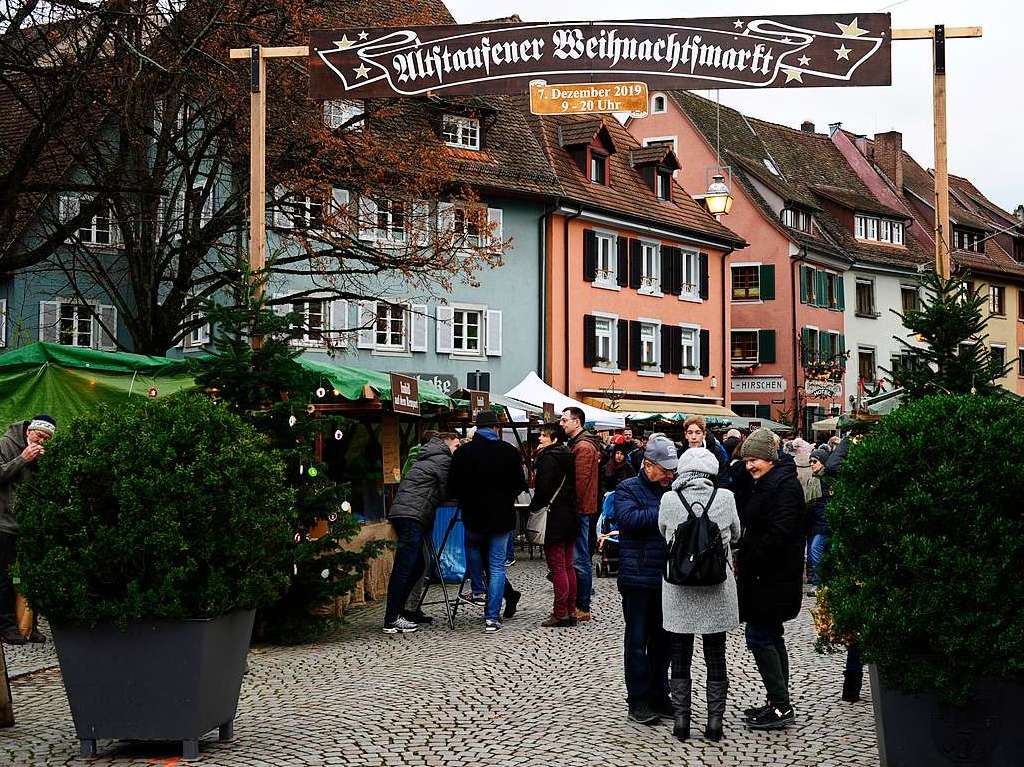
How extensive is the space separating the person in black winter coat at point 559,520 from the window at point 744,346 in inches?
1574

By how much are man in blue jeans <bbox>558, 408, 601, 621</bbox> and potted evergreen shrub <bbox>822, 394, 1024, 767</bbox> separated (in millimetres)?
6952

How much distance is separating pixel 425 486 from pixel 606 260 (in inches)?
1175

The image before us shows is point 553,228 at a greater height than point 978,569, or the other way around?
point 553,228

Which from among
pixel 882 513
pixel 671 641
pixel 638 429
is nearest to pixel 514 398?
pixel 638 429

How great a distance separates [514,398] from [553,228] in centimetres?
A: 1489

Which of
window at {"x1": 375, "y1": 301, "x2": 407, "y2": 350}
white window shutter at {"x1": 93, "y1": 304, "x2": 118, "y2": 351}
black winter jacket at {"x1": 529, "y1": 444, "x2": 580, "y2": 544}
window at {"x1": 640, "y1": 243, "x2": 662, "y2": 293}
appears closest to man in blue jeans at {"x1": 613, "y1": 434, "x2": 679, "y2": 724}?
black winter jacket at {"x1": 529, "y1": 444, "x2": 580, "y2": 544}

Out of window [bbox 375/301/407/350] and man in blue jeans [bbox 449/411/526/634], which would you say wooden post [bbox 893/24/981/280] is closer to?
man in blue jeans [bbox 449/411/526/634]

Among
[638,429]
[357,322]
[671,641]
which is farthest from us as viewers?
[357,322]

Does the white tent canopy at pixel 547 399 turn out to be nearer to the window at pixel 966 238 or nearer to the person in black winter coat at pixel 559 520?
the person in black winter coat at pixel 559 520

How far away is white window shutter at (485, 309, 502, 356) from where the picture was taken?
128 feet

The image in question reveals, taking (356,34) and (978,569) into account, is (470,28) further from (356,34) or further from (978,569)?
(978,569)

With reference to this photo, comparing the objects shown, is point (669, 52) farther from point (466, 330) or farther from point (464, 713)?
point (466, 330)

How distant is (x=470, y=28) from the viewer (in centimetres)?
1255

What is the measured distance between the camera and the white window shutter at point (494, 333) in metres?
39.1
